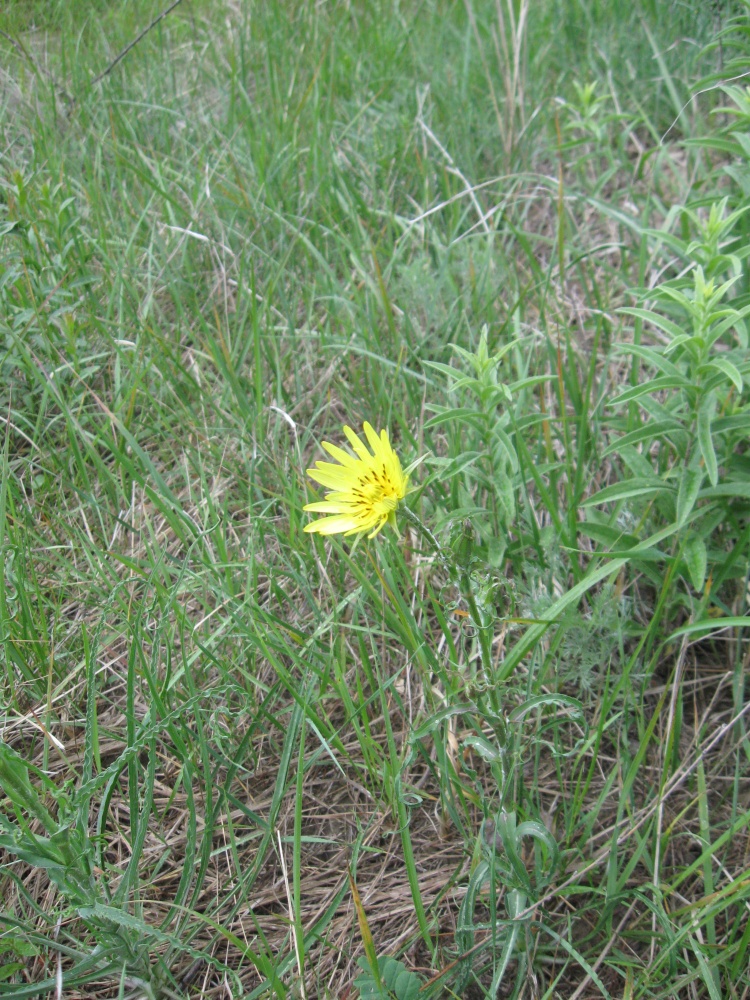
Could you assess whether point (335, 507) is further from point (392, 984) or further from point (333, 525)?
point (392, 984)

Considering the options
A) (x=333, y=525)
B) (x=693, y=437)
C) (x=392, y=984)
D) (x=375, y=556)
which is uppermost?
(x=333, y=525)

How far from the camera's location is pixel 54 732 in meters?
1.75

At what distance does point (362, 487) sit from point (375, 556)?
494 mm

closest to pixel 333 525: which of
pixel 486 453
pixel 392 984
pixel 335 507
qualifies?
pixel 335 507

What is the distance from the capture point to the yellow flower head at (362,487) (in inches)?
54.7

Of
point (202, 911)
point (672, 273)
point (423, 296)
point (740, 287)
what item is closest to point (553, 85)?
point (672, 273)

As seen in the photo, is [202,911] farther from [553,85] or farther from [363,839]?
[553,85]

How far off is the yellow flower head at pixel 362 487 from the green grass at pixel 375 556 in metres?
0.06

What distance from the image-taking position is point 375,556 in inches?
76.9

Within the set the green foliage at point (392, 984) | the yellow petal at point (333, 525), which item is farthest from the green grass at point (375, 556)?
the yellow petal at point (333, 525)

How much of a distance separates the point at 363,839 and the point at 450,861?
0.60 ft

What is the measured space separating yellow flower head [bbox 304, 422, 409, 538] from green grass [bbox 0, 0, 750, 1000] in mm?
64

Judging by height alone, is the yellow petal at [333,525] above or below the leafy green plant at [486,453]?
above

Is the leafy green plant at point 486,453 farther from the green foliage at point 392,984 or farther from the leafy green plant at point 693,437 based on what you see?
the green foliage at point 392,984
